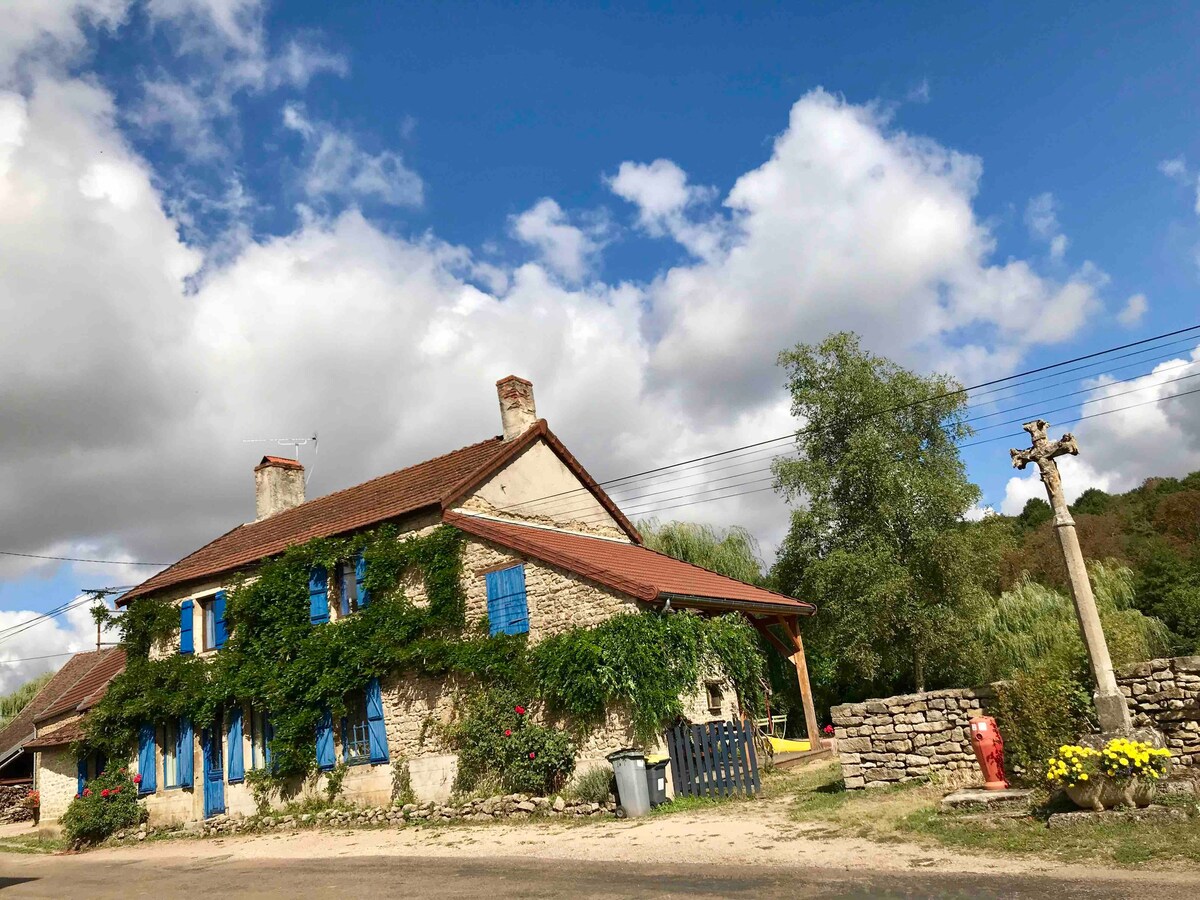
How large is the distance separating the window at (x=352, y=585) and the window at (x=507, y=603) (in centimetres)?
314

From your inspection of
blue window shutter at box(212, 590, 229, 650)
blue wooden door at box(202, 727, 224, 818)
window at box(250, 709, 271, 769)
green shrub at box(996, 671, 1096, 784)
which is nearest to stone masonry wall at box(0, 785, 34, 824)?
blue wooden door at box(202, 727, 224, 818)

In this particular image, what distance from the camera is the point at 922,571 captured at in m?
22.8

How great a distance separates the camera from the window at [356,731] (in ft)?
54.7

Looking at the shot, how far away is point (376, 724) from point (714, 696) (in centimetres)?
663

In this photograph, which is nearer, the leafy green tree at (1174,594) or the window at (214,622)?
the window at (214,622)

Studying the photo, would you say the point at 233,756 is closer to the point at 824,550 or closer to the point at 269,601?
the point at 269,601

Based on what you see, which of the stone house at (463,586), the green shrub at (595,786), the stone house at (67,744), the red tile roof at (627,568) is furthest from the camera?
the stone house at (67,744)

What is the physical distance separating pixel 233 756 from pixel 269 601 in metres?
3.43

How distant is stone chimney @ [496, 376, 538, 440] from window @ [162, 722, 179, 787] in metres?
10.2

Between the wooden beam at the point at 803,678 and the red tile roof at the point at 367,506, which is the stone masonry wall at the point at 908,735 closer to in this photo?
the wooden beam at the point at 803,678

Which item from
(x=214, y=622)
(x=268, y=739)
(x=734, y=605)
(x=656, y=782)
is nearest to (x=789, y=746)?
(x=734, y=605)

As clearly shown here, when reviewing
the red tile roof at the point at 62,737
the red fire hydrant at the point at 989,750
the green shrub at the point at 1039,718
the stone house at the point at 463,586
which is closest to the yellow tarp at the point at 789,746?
the stone house at the point at 463,586

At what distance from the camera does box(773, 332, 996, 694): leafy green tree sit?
72.6 feet

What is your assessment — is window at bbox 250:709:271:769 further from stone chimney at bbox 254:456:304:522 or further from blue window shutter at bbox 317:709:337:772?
stone chimney at bbox 254:456:304:522
